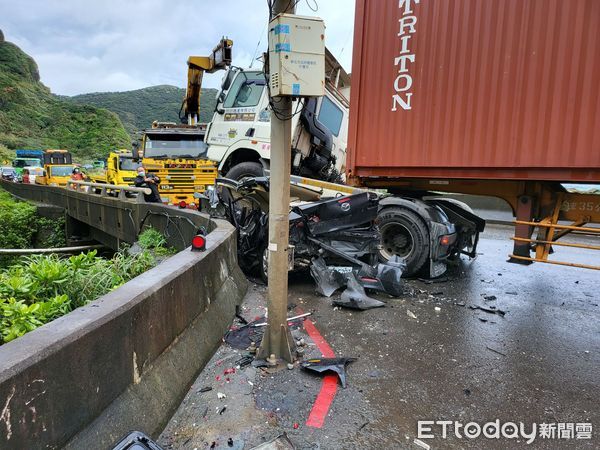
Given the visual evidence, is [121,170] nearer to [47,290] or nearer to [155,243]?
[155,243]

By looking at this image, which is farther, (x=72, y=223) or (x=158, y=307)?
(x=72, y=223)

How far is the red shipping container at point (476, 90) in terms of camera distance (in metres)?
4.04

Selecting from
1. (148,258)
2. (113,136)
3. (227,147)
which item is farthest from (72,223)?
(113,136)

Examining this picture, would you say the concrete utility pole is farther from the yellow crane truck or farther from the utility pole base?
the yellow crane truck

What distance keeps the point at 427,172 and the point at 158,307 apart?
3.96 m

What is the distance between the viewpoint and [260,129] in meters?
8.20

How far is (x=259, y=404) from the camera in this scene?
274 cm

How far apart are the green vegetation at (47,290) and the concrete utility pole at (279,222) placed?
4.53 ft

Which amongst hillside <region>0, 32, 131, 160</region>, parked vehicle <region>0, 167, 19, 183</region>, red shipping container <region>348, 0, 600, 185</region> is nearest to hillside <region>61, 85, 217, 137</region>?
hillside <region>0, 32, 131, 160</region>

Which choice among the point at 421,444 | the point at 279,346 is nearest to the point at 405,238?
the point at 279,346

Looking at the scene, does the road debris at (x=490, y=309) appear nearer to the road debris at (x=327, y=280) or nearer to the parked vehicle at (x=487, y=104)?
the parked vehicle at (x=487, y=104)

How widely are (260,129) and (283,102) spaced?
210 inches

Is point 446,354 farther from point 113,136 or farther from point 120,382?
point 113,136

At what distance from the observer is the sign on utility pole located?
2777mm
